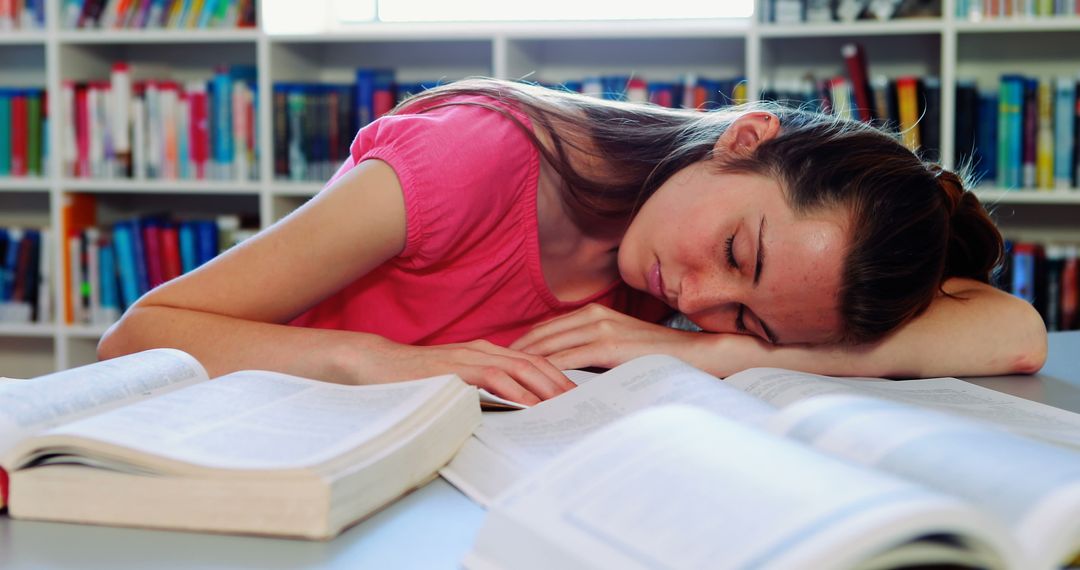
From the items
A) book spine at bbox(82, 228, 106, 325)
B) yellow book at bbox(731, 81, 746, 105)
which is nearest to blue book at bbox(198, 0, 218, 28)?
book spine at bbox(82, 228, 106, 325)

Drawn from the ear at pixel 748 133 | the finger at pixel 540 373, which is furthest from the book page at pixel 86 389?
the ear at pixel 748 133

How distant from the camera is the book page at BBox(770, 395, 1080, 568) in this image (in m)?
0.39

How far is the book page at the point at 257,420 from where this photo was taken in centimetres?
54

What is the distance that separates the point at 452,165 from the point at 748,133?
1.03 feet

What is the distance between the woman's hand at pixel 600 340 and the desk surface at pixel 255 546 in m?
0.45

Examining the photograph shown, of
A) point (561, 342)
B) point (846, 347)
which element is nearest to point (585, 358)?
point (561, 342)

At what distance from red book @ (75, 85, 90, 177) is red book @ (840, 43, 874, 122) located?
202cm

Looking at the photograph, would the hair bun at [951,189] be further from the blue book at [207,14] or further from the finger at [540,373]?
the blue book at [207,14]

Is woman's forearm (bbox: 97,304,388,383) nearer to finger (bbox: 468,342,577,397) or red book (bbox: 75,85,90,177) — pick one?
finger (bbox: 468,342,577,397)

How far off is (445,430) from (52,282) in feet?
8.40

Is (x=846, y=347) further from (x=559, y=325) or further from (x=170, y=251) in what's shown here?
(x=170, y=251)

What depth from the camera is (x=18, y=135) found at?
111 inches

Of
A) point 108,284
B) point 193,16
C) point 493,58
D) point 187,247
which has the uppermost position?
point 193,16

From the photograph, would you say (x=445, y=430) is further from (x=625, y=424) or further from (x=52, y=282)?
(x=52, y=282)
